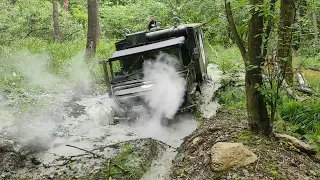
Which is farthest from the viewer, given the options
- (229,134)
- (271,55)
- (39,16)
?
(39,16)

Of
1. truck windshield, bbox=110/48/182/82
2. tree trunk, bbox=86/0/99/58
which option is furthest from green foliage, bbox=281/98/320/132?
tree trunk, bbox=86/0/99/58

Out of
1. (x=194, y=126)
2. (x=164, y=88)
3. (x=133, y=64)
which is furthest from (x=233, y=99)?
(x=133, y=64)

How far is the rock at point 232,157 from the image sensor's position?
441 centimetres

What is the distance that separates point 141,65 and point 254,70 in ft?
12.3

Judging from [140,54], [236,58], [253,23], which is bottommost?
[236,58]

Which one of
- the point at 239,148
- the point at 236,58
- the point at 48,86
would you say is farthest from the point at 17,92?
the point at 236,58

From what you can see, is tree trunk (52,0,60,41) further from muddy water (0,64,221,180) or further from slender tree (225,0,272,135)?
slender tree (225,0,272,135)

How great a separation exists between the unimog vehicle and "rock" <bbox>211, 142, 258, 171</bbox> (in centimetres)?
293

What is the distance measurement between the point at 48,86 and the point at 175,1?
14.4m

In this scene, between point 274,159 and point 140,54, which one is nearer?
point 274,159

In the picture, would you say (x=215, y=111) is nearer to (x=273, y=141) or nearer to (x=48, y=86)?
(x=273, y=141)

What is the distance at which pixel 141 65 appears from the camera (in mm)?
8266

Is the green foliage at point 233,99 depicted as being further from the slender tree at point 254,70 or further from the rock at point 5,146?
the rock at point 5,146

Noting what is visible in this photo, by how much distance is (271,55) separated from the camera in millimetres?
4840
